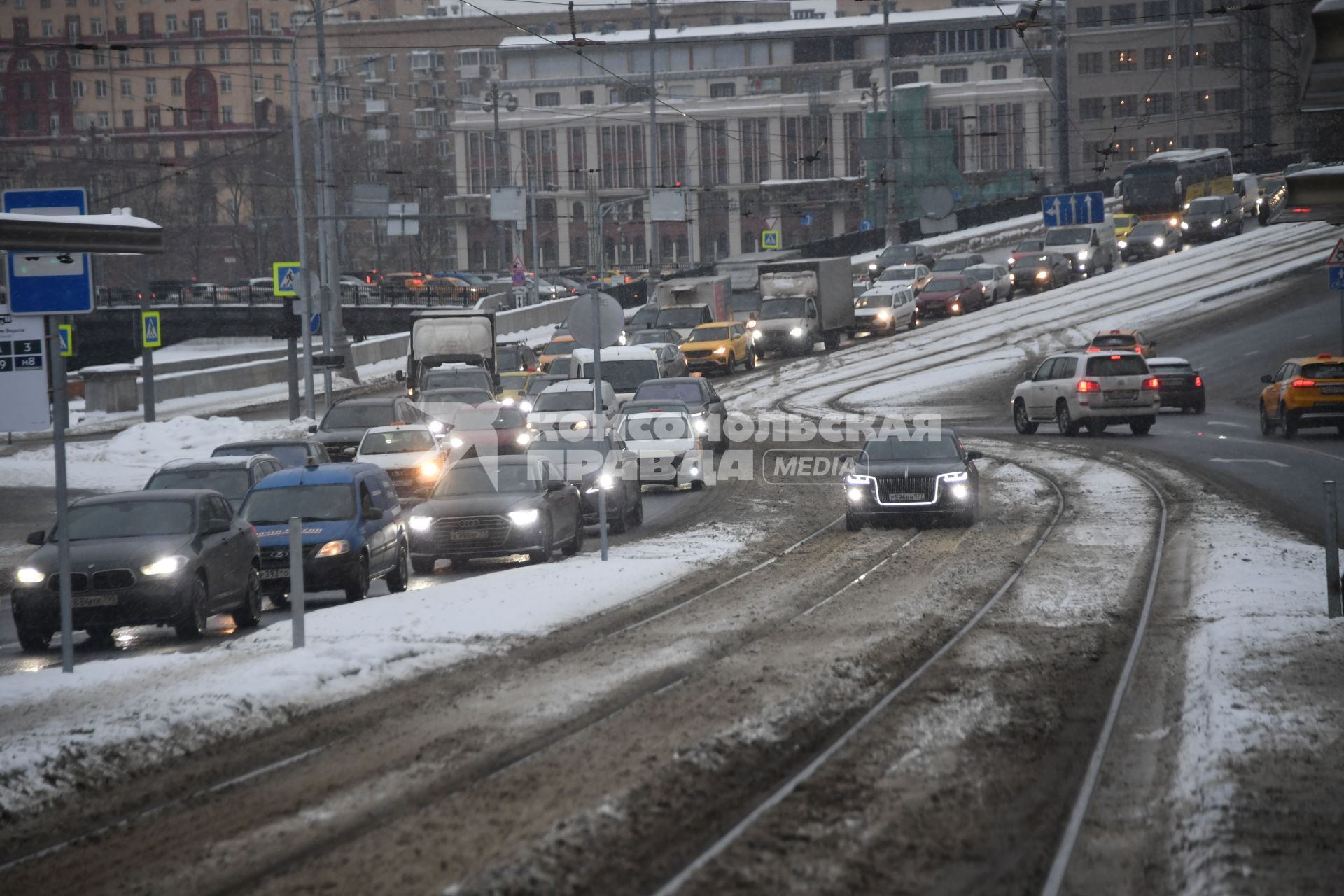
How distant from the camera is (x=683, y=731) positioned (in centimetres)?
1027

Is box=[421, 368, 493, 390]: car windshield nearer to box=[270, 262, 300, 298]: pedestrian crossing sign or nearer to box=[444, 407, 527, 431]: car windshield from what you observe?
box=[270, 262, 300, 298]: pedestrian crossing sign

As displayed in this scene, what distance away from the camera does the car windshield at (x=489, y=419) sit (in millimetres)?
32125

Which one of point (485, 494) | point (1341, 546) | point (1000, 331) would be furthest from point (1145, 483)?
point (1000, 331)

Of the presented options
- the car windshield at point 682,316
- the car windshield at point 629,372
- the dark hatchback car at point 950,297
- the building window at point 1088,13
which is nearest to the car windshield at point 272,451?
the car windshield at point 629,372

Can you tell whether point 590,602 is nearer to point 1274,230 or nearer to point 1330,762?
point 1330,762

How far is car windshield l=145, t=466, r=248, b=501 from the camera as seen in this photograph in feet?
72.8

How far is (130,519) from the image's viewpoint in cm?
1672

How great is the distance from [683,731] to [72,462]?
27681 millimetres

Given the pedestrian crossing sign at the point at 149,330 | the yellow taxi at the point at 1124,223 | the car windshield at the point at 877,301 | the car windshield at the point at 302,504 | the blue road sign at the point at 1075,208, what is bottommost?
the car windshield at the point at 302,504

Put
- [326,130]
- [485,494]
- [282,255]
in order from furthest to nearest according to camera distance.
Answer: [282,255] → [326,130] → [485,494]

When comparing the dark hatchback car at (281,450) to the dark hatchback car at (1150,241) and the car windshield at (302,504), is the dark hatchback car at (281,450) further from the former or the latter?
the dark hatchback car at (1150,241)

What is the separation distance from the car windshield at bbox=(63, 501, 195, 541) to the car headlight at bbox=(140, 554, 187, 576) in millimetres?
619

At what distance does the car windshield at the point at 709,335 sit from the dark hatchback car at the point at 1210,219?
28277mm

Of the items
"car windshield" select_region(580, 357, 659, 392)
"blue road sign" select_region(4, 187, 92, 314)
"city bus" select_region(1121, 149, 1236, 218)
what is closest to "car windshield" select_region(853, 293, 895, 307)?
"city bus" select_region(1121, 149, 1236, 218)
